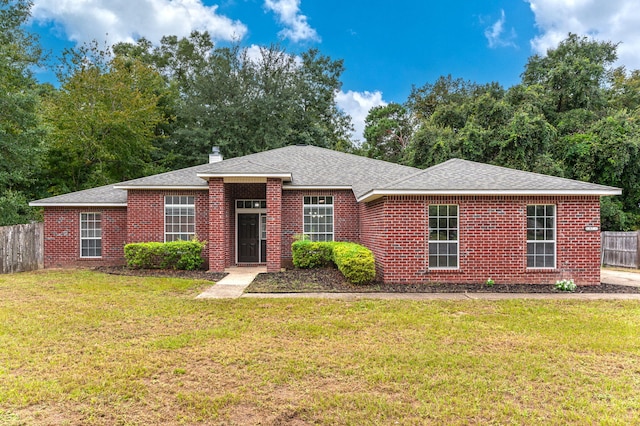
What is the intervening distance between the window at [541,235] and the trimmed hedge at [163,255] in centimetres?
1065

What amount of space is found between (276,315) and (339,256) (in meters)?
3.95

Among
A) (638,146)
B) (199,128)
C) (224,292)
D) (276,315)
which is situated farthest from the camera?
(199,128)

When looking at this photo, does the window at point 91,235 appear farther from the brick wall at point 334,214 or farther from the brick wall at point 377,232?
the brick wall at point 377,232

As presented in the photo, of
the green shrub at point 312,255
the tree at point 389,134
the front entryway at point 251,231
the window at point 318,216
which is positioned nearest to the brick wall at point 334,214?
the window at point 318,216

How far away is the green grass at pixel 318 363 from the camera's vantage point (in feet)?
11.4

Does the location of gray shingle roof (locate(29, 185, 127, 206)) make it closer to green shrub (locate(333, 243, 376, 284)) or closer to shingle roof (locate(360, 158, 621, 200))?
green shrub (locate(333, 243, 376, 284))

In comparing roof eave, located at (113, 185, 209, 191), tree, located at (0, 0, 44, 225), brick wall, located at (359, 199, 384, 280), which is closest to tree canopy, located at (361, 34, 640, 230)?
brick wall, located at (359, 199, 384, 280)

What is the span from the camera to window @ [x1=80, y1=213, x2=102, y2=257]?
14453 millimetres

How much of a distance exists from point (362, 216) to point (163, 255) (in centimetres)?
718

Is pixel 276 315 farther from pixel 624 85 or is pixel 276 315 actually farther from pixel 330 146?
pixel 624 85

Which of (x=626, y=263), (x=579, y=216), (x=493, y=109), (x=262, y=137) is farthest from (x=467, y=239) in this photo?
(x=262, y=137)

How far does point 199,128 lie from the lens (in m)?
25.3

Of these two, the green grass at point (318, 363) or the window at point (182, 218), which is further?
the window at point (182, 218)

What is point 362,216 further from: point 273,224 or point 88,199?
point 88,199
